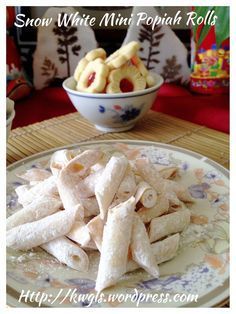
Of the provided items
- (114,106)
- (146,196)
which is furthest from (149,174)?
(114,106)

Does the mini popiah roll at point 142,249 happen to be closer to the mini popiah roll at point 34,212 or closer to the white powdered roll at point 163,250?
the white powdered roll at point 163,250

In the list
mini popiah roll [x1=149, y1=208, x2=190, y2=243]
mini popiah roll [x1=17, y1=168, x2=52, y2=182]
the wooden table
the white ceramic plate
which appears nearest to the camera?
the white ceramic plate

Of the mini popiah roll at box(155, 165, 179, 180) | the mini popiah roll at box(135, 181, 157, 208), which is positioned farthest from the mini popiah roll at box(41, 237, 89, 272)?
the mini popiah roll at box(155, 165, 179, 180)

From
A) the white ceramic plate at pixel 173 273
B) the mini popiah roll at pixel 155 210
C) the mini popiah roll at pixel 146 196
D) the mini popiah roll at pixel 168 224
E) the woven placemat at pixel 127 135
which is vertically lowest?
the woven placemat at pixel 127 135

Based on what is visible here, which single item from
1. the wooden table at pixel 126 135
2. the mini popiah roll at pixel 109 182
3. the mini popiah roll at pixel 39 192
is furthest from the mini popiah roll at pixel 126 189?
the wooden table at pixel 126 135

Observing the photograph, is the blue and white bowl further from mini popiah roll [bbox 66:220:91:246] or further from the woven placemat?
mini popiah roll [bbox 66:220:91:246]

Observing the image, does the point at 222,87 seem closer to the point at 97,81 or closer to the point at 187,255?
the point at 97,81
